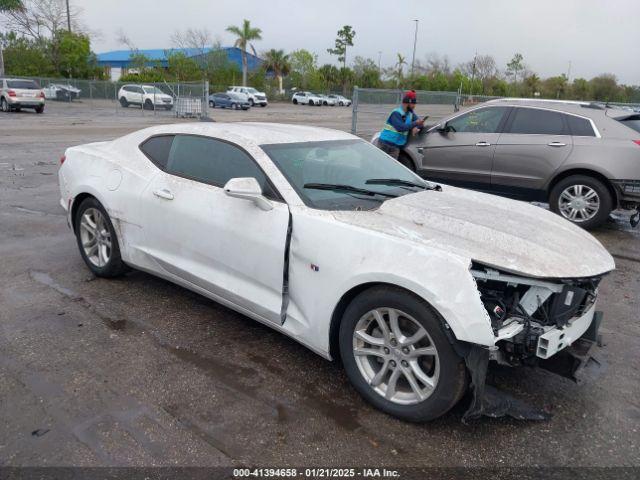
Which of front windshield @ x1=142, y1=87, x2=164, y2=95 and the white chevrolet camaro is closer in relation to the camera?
the white chevrolet camaro

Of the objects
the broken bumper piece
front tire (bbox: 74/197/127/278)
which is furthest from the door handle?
the broken bumper piece

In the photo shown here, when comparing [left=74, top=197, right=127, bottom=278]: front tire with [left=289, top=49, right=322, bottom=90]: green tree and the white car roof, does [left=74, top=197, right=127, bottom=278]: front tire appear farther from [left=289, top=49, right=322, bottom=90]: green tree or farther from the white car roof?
[left=289, top=49, right=322, bottom=90]: green tree

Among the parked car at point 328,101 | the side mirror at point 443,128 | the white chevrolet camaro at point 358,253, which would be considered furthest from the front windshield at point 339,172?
the parked car at point 328,101

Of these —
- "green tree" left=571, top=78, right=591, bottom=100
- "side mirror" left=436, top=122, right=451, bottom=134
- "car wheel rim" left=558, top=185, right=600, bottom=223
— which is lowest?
"car wheel rim" left=558, top=185, right=600, bottom=223

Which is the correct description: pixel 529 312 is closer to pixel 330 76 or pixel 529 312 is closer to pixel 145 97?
pixel 145 97

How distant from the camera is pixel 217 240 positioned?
3.72 m

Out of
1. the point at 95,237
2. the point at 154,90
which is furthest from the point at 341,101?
the point at 95,237

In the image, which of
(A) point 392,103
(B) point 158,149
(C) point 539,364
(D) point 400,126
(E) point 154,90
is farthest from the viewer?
(E) point 154,90

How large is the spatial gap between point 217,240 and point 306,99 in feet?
176

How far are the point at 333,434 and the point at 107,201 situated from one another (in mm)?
2855

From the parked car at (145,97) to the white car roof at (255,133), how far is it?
26039mm

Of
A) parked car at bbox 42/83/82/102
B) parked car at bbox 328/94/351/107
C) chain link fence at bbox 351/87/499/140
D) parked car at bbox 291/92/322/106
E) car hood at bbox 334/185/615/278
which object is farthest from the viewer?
parked car at bbox 328/94/351/107

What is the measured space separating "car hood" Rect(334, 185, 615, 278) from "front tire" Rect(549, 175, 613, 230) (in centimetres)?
394

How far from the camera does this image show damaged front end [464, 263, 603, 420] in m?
2.75
